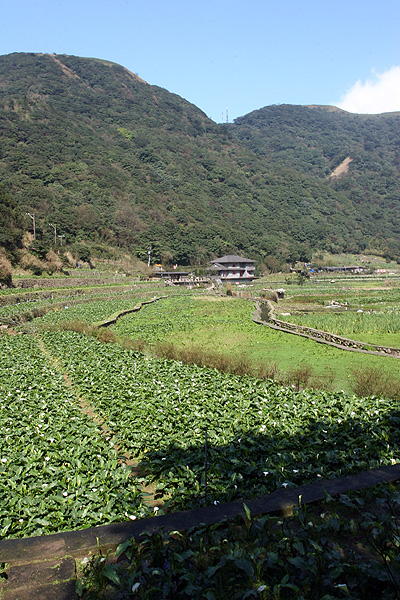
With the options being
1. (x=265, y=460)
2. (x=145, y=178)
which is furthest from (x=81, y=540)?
Result: (x=145, y=178)

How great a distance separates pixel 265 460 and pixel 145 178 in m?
105

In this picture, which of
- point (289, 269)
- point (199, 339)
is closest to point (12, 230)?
point (199, 339)

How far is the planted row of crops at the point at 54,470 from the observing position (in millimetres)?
4801

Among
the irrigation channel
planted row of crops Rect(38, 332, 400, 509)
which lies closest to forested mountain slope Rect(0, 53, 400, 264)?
planted row of crops Rect(38, 332, 400, 509)

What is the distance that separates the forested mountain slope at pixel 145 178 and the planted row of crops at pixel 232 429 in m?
48.3

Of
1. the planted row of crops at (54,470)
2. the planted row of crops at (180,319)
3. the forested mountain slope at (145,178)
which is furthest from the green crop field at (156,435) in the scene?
the forested mountain slope at (145,178)

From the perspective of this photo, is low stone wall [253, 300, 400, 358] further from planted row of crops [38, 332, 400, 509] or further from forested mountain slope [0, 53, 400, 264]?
forested mountain slope [0, 53, 400, 264]

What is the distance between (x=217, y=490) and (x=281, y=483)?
0.84 m

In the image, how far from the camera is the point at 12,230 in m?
45.3

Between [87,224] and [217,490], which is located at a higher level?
[87,224]

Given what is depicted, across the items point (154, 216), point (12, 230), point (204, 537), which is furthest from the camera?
point (154, 216)

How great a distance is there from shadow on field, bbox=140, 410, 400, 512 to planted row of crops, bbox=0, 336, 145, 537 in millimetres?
653

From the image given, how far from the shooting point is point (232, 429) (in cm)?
745

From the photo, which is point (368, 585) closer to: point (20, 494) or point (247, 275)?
point (20, 494)
